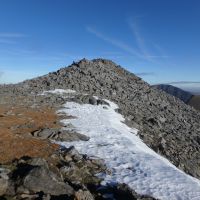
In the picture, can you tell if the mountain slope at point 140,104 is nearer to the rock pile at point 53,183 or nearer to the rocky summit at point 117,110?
the rocky summit at point 117,110

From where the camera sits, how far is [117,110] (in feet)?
160

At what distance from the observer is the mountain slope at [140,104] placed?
3960 cm

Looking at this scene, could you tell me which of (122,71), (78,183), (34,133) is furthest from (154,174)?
(122,71)

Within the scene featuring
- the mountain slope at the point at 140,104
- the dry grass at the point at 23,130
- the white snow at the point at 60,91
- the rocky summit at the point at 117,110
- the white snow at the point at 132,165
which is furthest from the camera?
the white snow at the point at 60,91

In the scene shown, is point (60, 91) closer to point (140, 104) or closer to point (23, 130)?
point (140, 104)

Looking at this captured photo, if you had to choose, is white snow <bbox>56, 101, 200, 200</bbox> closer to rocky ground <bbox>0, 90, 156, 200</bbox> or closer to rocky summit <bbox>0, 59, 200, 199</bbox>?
rocky ground <bbox>0, 90, 156, 200</bbox>

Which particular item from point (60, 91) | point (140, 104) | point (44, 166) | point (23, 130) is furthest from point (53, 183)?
point (140, 104)

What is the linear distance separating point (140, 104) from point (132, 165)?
126 feet

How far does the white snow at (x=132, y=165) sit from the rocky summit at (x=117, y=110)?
1.44 metres

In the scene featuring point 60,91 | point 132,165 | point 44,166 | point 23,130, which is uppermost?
point 60,91

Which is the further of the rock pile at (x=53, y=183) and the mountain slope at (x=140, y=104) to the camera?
the mountain slope at (x=140, y=104)

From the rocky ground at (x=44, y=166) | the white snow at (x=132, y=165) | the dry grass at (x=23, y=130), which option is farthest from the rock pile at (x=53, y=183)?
the dry grass at (x=23, y=130)

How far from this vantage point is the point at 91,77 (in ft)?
224

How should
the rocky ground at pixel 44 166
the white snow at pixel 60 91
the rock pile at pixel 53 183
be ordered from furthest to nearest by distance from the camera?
1. the white snow at pixel 60 91
2. the rocky ground at pixel 44 166
3. the rock pile at pixel 53 183
